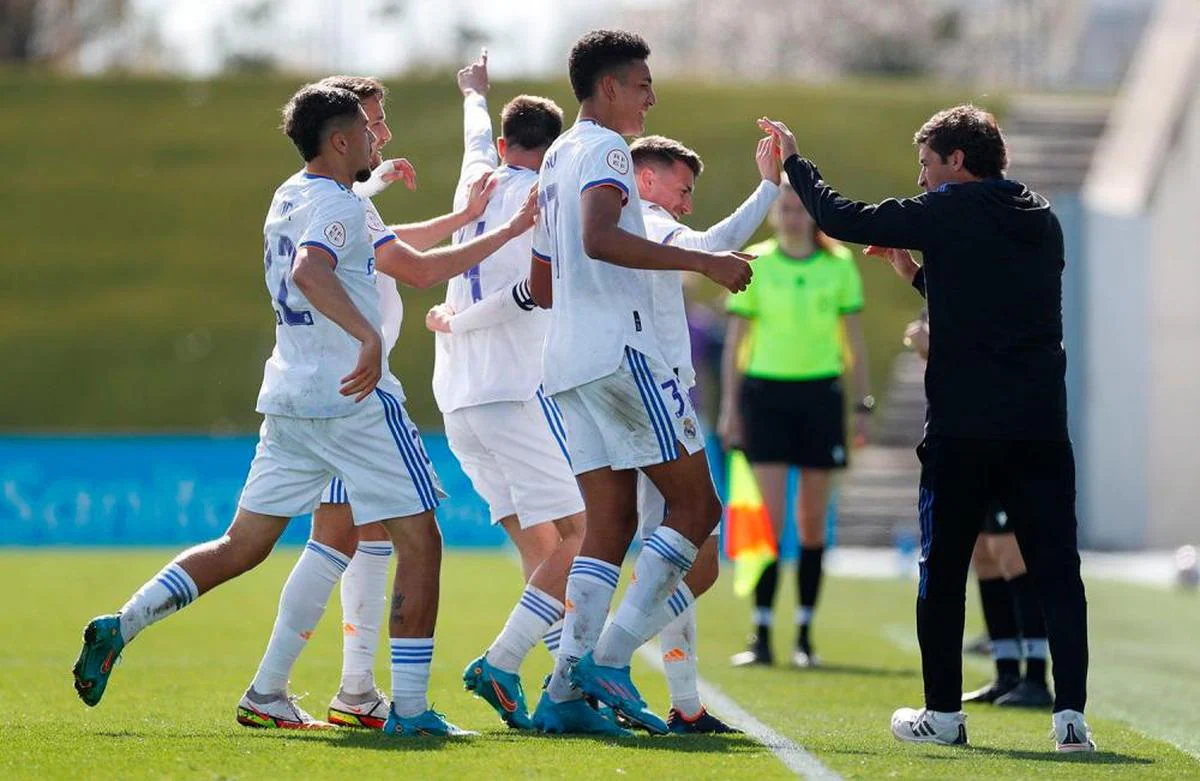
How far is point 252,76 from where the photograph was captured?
40656 mm

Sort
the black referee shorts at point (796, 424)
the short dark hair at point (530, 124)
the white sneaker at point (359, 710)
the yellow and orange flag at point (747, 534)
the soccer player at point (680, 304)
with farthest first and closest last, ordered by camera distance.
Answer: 1. the black referee shorts at point (796, 424)
2. the yellow and orange flag at point (747, 534)
3. the short dark hair at point (530, 124)
4. the white sneaker at point (359, 710)
5. the soccer player at point (680, 304)

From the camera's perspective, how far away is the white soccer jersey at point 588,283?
21.1 feet

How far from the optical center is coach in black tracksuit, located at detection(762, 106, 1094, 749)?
6.37 metres

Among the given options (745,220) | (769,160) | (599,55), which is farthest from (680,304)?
(599,55)

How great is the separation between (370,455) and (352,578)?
35.2 inches

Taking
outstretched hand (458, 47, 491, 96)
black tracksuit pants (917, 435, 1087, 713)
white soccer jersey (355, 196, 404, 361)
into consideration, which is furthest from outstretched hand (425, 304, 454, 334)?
black tracksuit pants (917, 435, 1087, 713)

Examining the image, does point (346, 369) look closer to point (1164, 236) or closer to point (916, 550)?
point (916, 550)

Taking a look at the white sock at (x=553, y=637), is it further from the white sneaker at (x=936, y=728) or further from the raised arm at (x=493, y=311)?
the white sneaker at (x=936, y=728)

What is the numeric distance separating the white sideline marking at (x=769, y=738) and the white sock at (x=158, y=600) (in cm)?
195

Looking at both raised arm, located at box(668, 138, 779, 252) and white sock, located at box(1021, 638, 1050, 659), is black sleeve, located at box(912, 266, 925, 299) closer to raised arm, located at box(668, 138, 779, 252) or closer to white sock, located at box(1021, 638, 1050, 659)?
raised arm, located at box(668, 138, 779, 252)

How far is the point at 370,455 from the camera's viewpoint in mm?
6508

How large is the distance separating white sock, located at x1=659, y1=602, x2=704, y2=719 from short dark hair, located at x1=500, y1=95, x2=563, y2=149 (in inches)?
68.6

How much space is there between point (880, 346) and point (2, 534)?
14.1m

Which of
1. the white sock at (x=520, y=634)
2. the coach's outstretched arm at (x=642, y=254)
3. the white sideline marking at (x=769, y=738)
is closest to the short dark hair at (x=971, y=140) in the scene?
the coach's outstretched arm at (x=642, y=254)
